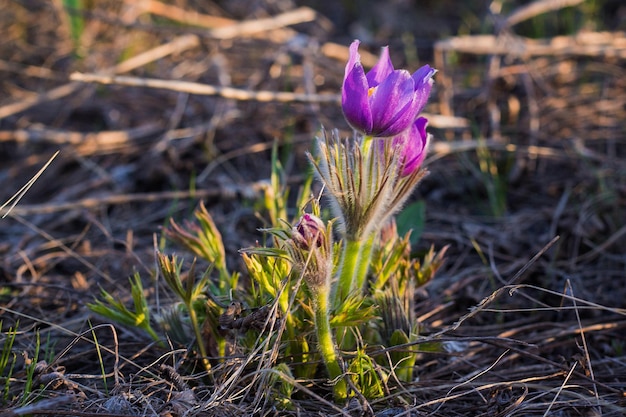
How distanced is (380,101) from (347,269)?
43 cm

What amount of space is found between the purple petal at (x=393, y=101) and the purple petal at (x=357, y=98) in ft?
0.05

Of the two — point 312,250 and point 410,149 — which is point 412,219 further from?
point 312,250

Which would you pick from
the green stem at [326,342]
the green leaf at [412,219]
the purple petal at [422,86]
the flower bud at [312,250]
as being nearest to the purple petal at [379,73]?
the purple petal at [422,86]

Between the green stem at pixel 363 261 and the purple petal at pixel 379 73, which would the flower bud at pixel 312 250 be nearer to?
the green stem at pixel 363 261

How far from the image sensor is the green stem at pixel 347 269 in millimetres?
1583

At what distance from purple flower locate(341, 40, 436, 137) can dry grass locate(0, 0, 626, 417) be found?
1.64 feet

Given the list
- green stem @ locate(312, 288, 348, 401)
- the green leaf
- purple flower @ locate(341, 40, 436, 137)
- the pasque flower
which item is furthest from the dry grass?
purple flower @ locate(341, 40, 436, 137)

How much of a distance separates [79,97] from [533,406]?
11.0 feet

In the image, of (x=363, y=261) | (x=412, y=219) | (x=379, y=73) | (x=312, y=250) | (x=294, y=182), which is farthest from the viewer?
(x=294, y=182)

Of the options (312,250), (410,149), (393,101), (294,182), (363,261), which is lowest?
(294,182)

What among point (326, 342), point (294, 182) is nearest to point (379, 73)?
point (326, 342)

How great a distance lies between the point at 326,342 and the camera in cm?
156

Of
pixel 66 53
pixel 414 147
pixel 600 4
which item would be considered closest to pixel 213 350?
pixel 414 147

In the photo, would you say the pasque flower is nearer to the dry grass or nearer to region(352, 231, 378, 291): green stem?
region(352, 231, 378, 291): green stem
